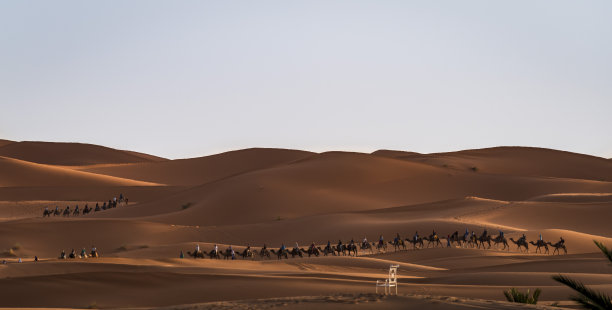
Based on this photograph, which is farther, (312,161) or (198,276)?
(312,161)

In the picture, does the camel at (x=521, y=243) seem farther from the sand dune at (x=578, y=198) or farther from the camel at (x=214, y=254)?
the sand dune at (x=578, y=198)

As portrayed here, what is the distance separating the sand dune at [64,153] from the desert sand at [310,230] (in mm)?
30888

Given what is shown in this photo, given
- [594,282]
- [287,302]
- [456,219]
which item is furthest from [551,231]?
[287,302]

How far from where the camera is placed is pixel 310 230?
2199 inches

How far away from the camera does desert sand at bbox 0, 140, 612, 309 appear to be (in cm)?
2366

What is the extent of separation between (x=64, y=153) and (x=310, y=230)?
114 m

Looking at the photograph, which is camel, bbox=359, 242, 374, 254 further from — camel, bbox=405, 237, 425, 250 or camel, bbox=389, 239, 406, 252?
camel, bbox=405, 237, 425, 250

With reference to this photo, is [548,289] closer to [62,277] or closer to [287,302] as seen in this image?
[287,302]

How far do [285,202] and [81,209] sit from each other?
605 inches

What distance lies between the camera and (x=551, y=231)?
1988 inches

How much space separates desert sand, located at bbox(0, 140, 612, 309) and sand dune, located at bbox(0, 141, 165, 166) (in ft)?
101

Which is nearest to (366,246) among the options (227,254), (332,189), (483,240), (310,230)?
(483,240)

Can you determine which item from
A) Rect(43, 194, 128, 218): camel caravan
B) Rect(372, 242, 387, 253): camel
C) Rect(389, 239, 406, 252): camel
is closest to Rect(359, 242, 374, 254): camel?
Rect(372, 242, 387, 253): camel

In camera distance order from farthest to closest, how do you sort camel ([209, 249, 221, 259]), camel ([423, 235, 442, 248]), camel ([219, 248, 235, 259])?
camel ([423, 235, 442, 248]) < camel ([219, 248, 235, 259]) < camel ([209, 249, 221, 259])
